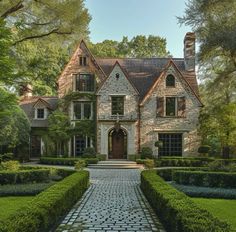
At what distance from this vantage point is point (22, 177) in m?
17.5

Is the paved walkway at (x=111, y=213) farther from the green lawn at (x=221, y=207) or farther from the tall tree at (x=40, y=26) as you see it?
the tall tree at (x=40, y=26)

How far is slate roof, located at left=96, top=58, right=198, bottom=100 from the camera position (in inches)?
1432

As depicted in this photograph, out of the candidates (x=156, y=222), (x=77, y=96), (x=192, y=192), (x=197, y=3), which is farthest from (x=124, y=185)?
(x=77, y=96)

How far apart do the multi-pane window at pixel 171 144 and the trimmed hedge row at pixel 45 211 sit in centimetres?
2146

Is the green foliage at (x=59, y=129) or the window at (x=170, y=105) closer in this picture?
the green foliage at (x=59, y=129)

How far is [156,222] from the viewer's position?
9625mm

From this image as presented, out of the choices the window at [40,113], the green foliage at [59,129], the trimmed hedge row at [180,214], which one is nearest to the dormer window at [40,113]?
the window at [40,113]

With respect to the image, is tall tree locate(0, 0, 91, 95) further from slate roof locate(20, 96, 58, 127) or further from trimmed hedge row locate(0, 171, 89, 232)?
trimmed hedge row locate(0, 171, 89, 232)

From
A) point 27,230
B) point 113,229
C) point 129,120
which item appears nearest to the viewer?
point 27,230

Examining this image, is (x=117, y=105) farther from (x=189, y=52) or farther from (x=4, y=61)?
(x=4, y=61)

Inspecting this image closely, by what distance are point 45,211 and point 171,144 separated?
2662 centimetres

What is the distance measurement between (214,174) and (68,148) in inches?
760

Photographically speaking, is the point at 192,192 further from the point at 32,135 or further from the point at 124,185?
the point at 32,135

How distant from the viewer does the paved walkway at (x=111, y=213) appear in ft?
29.4
